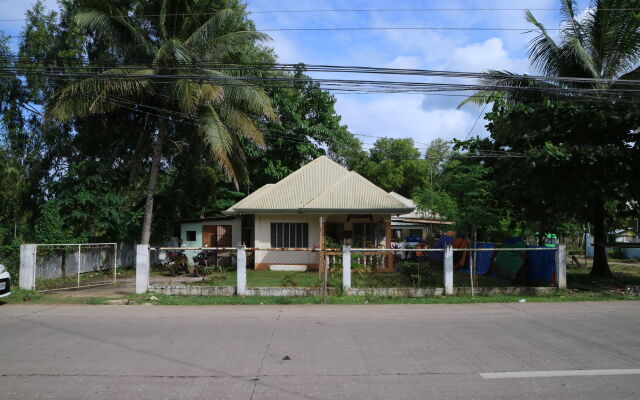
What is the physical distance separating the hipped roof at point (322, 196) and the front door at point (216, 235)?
2.31 m

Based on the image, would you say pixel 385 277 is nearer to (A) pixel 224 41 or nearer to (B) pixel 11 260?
(A) pixel 224 41

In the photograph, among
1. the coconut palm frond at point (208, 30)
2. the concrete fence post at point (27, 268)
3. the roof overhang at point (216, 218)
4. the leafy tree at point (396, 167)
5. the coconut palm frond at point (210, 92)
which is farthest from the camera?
the leafy tree at point (396, 167)

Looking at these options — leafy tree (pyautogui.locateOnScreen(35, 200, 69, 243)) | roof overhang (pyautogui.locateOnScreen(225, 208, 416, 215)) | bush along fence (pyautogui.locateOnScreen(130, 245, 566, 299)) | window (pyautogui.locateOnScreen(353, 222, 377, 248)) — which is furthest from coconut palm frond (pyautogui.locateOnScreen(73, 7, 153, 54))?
window (pyautogui.locateOnScreen(353, 222, 377, 248))

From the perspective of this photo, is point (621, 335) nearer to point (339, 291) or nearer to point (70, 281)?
point (339, 291)

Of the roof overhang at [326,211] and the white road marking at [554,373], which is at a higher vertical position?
the roof overhang at [326,211]

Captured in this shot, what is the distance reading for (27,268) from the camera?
13.3m

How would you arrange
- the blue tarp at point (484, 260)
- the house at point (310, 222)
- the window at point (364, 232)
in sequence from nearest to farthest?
the blue tarp at point (484, 260)
the house at point (310, 222)
the window at point (364, 232)

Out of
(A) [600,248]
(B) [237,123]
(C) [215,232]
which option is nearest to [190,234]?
(C) [215,232]

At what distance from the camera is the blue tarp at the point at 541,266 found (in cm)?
1349

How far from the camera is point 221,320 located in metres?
9.63

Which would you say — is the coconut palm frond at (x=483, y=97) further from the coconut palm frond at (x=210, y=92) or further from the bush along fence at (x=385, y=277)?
the coconut palm frond at (x=210, y=92)

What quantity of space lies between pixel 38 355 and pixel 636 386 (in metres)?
7.75

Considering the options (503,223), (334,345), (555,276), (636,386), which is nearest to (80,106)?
(334,345)

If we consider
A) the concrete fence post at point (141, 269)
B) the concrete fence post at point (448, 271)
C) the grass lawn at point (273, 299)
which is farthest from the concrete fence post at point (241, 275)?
the concrete fence post at point (448, 271)
